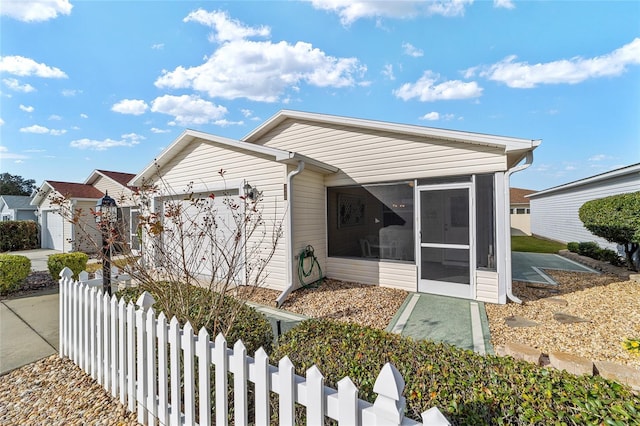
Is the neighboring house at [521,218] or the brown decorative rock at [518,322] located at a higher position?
the neighboring house at [521,218]

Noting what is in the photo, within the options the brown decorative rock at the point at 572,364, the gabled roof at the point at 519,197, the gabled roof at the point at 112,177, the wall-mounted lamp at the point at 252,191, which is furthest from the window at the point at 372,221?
the gabled roof at the point at 519,197

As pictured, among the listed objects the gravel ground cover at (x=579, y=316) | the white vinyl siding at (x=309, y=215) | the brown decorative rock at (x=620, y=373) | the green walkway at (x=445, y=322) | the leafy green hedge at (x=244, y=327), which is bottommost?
the green walkway at (x=445, y=322)

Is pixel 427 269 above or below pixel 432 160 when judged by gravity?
below

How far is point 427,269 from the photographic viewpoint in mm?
6391

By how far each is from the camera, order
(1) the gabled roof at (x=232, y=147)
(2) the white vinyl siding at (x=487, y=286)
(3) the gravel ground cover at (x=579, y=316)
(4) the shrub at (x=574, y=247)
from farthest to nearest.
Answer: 1. (4) the shrub at (x=574, y=247)
2. (1) the gabled roof at (x=232, y=147)
3. (2) the white vinyl siding at (x=487, y=286)
4. (3) the gravel ground cover at (x=579, y=316)

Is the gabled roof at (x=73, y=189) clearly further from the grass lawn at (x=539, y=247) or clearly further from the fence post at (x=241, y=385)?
the grass lawn at (x=539, y=247)

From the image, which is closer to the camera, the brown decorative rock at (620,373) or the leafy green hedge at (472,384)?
the leafy green hedge at (472,384)

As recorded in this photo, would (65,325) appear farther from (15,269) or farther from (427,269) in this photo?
(427,269)

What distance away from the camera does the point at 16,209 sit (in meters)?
20.4

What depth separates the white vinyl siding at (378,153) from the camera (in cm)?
591

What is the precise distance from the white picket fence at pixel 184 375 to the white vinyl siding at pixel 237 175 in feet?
12.6

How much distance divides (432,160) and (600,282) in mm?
5424

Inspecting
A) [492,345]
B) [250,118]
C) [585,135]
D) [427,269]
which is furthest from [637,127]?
[250,118]

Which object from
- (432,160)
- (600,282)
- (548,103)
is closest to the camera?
(432,160)
